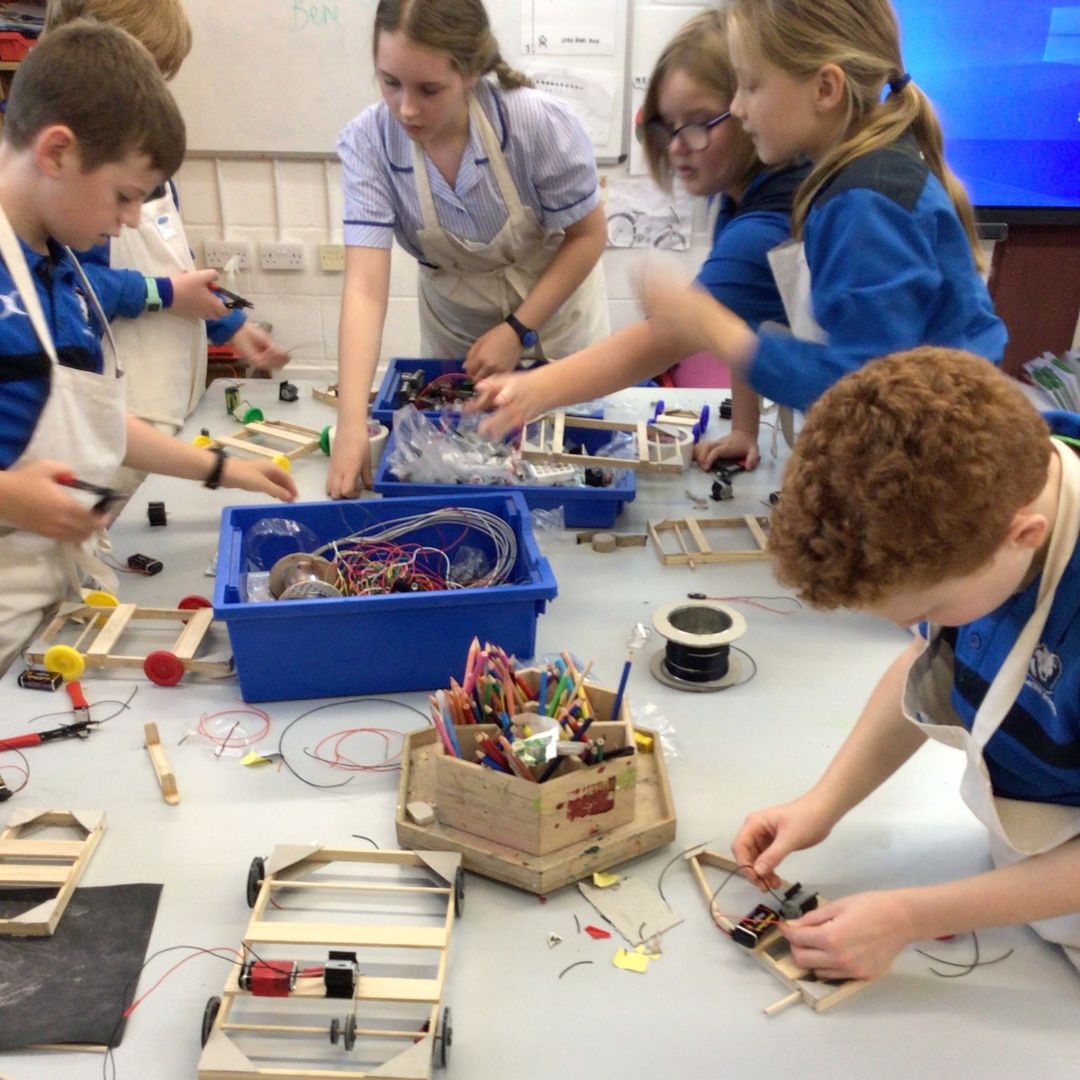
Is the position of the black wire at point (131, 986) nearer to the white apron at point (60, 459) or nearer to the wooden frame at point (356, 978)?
the wooden frame at point (356, 978)

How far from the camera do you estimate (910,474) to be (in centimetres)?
65

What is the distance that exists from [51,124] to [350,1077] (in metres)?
1.06

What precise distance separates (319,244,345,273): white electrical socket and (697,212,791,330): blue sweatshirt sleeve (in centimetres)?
191

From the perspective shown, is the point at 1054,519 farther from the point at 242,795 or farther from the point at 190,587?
the point at 190,587

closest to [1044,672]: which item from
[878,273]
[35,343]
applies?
[878,273]

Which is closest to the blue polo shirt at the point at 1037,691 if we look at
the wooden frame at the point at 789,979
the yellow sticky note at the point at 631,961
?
the wooden frame at the point at 789,979

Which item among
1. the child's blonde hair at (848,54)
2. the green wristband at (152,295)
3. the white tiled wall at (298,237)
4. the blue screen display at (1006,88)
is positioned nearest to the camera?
the child's blonde hair at (848,54)

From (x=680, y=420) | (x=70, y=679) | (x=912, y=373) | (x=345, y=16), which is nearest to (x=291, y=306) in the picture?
(x=345, y=16)

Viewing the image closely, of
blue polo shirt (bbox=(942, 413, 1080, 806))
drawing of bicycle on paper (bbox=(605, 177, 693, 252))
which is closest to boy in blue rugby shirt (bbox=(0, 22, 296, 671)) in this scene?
blue polo shirt (bbox=(942, 413, 1080, 806))

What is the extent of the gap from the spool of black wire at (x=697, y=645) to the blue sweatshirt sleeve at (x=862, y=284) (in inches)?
11.5

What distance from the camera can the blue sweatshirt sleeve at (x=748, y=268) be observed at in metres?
1.43

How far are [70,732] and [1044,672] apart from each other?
0.98 meters

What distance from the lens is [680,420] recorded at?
1906 millimetres

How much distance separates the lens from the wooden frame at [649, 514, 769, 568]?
1.50 metres
